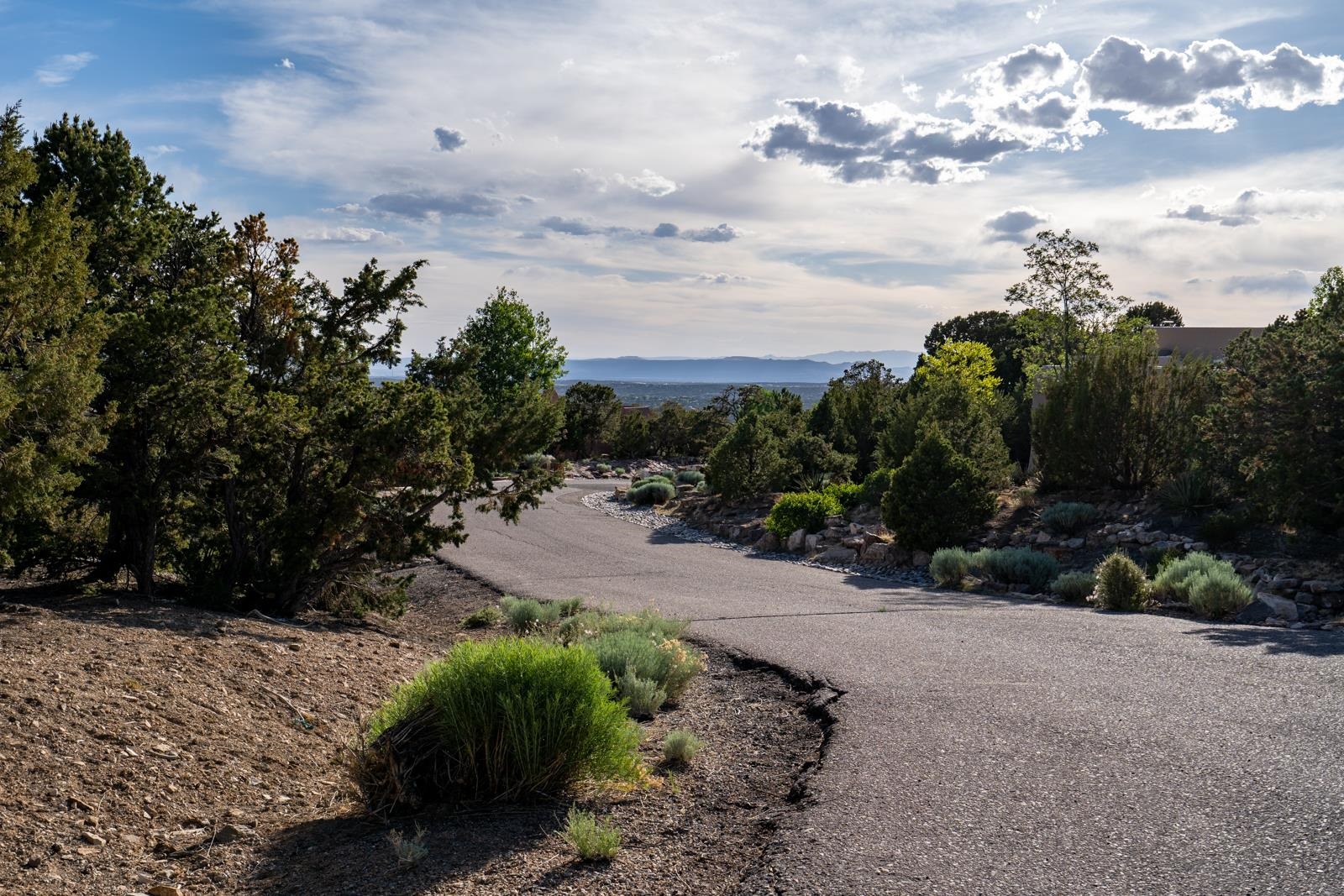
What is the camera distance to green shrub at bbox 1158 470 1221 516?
49.9ft

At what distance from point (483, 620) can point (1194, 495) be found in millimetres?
11130

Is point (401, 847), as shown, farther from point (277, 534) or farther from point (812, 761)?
point (277, 534)

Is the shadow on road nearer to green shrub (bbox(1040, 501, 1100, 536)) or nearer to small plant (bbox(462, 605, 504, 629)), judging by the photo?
green shrub (bbox(1040, 501, 1100, 536))

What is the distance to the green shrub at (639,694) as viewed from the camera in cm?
666

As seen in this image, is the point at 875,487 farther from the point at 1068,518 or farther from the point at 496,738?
the point at 496,738

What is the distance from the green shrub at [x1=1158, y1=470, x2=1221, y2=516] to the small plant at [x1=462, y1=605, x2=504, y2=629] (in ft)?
35.4

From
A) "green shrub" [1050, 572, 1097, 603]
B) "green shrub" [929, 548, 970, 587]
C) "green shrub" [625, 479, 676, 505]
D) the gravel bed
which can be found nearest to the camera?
"green shrub" [1050, 572, 1097, 603]

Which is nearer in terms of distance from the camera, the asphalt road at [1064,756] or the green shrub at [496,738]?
the asphalt road at [1064,756]

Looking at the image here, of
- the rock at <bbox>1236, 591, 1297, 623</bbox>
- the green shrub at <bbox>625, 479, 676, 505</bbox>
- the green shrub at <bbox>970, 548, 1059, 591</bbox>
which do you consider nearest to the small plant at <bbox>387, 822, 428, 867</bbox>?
the rock at <bbox>1236, 591, 1297, 623</bbox>

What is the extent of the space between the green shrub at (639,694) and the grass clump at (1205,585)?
707 cm

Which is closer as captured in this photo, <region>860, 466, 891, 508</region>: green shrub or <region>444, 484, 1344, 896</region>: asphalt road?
<region>444, 484, 1344, 896</region>: asphalt road

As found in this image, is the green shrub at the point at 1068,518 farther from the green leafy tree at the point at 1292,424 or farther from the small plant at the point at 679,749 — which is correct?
the small plant at the point at 679,749

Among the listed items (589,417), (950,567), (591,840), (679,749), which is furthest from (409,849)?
(589,417)

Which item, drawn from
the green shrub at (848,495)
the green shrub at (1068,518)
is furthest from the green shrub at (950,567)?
the green shrub at (848,495)
